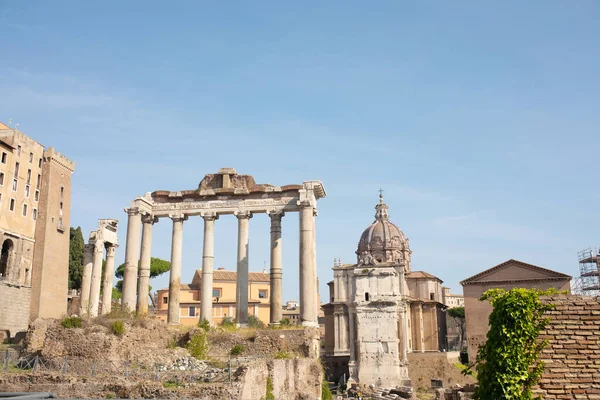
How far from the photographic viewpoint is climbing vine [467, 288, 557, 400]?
27.7 feet

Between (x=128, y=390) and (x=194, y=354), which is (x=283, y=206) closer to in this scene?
(x=194, y=354)

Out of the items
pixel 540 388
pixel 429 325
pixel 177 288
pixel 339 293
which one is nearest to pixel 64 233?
pixel 177 288

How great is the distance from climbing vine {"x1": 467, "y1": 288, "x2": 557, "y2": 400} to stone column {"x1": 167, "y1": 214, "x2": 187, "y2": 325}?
1828 centimetres

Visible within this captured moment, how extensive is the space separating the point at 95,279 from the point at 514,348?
2239 cm

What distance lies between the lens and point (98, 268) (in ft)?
89.5

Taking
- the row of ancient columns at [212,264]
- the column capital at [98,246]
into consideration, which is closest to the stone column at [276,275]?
the row of ancient columns at [212,264]

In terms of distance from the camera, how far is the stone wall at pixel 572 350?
8.17 meters

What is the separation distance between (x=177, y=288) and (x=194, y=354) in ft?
17.0

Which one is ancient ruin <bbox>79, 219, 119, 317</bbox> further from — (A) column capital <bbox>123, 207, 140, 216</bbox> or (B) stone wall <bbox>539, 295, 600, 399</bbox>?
(B) stone wall <bbox>539, 295, 600, 399</bbox>

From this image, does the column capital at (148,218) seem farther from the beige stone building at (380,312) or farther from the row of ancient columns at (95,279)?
the beige stone building at (380,312)

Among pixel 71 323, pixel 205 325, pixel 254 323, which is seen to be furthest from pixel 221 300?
pixel 71 323

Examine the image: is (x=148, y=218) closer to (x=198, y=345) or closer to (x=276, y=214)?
(x=276, y=214)

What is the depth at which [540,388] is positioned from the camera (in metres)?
8.36

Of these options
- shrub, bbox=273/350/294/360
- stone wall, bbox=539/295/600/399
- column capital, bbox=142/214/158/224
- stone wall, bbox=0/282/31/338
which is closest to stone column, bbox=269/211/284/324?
shrub, bbox=273/350/294/360
